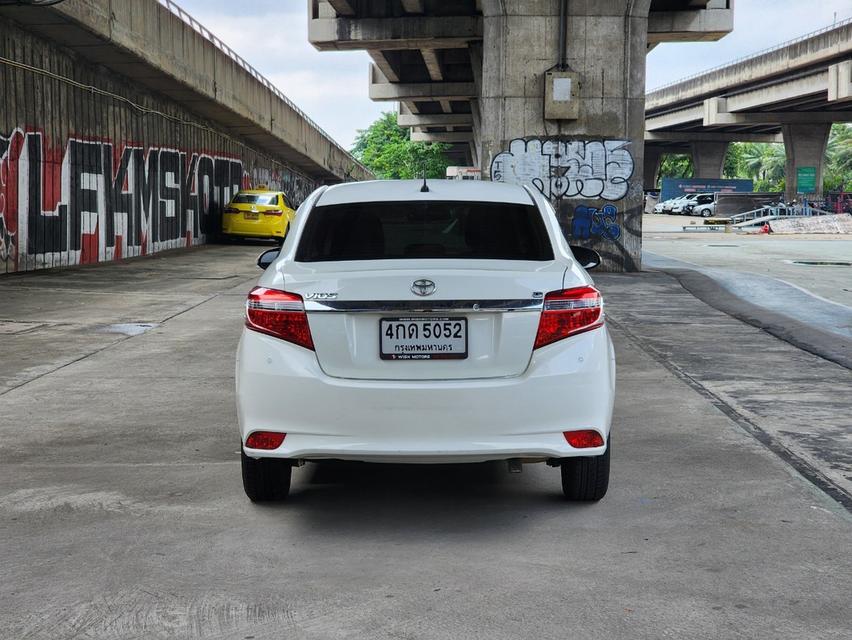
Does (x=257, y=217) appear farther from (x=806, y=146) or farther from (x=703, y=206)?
(x=806, y=146)

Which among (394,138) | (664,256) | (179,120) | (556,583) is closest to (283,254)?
(556,583)

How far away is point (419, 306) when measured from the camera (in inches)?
165

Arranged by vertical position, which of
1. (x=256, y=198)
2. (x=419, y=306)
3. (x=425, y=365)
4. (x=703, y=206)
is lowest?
(x=425, y=365)

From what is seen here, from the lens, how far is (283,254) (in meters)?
4.81

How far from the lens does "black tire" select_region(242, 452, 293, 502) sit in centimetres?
467

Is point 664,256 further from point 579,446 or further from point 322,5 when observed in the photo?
point 579,446

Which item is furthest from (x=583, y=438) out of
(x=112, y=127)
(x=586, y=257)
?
(x=112, y=127)

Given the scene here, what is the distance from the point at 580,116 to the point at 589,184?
1.26 metres

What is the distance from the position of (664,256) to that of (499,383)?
2251cm

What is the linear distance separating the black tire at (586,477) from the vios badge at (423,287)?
0.99 m

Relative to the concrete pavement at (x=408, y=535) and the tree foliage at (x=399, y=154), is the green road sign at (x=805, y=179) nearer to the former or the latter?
the tree foliage at (x=399, y=154)

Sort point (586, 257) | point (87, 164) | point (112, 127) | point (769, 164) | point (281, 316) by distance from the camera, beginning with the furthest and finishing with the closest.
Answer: point (769, 164) < point (112, 127) < point (87, 164) < point (586, 257) < point (281, 316)

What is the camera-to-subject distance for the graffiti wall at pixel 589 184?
2002cm

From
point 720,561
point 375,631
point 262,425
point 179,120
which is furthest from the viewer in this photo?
point 179,120
